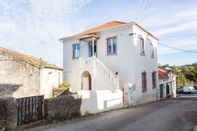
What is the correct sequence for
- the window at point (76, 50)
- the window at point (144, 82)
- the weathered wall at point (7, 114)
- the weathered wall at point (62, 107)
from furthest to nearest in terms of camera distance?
the window at point (76, 50) < the window at point (144, 82) < the weathered wall at point (62, 107) < the weathered wall at point (7, 114)

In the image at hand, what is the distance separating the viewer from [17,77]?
11492 millimetres

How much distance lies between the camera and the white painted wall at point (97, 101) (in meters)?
8.98

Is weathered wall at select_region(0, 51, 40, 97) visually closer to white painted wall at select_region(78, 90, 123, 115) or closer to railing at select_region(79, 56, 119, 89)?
white painted wall at select_region(78, 90, 123, 115)

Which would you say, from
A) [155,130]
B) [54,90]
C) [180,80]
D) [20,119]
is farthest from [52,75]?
[180,80]

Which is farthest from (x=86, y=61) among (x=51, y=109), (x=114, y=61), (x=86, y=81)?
(x=51, y=109)

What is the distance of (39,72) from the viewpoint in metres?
11.6

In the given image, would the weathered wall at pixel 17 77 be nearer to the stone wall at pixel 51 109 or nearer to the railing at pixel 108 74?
the stone wall at pixel 51 109

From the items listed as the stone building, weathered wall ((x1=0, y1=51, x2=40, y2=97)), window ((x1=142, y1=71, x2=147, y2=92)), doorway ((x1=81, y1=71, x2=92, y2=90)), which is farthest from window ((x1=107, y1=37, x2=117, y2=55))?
weathered wall ((x1=0, y1=51, x2=40, y2=97))

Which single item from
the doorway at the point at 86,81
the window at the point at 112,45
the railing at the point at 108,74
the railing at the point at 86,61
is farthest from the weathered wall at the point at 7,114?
the window at the point at 112,45

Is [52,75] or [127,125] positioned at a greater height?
[52,75]

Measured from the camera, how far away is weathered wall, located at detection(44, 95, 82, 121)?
725 centimetres

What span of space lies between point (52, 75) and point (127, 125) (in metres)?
8.82

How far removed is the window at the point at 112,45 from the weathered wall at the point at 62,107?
7.95 meters

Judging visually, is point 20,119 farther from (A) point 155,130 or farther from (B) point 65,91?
(B) point 65,91
